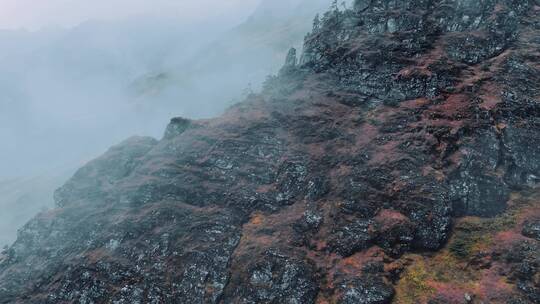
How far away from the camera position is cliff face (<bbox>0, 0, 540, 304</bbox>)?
32.1m

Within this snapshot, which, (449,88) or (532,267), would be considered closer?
(532,267)

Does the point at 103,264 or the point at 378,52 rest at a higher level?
the point at 378,52

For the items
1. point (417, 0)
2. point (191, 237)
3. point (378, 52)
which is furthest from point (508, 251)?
point (417, 0)

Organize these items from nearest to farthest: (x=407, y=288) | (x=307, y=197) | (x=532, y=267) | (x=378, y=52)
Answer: (x=532, y=267)
(x=407, y=288)
(x=307, y=197)
(x=378, y=52)

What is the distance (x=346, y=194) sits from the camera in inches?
1521

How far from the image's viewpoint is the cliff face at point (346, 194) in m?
32.1

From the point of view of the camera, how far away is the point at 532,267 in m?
28.4

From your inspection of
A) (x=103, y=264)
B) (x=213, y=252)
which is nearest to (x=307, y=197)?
(x=213, y=252)

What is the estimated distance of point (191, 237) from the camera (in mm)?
38031

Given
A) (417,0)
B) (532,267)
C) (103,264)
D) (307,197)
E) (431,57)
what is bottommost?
(532,267)

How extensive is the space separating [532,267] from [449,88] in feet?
80.6

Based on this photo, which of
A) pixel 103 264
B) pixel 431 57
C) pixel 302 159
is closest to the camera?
pixel 103 264

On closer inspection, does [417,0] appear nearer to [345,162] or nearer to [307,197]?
[345,162]

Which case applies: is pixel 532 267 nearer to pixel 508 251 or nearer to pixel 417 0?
pixel 508 251
